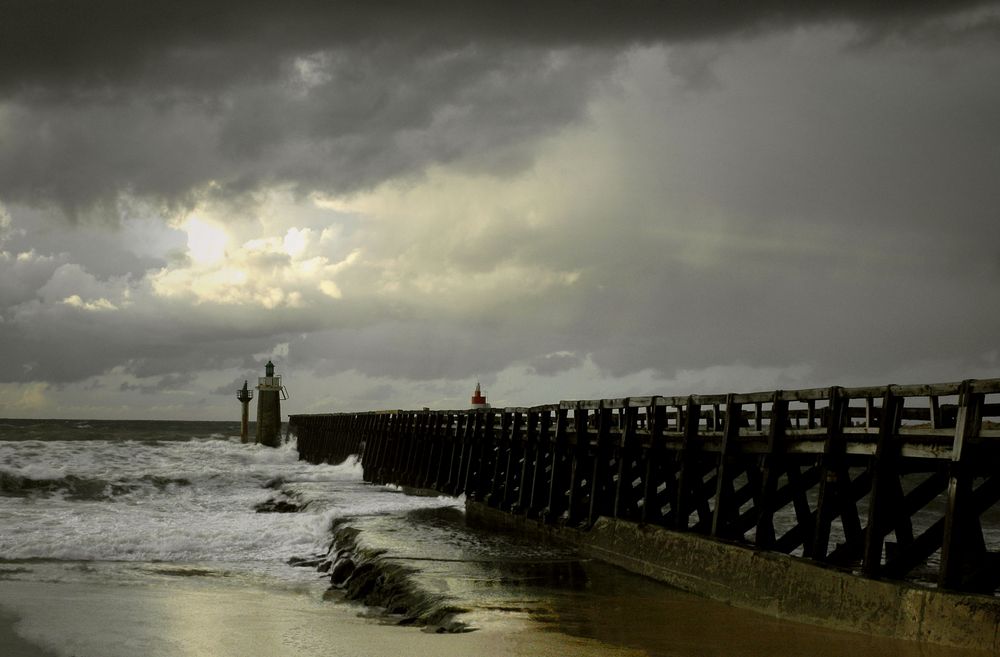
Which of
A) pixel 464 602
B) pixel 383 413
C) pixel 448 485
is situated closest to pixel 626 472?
pixel 464 602

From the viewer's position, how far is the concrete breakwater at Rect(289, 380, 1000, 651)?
7.03m

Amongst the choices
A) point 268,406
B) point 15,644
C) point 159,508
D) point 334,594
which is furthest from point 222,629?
point 268,406

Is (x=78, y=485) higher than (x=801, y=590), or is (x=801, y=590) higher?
(x=801, y=590)

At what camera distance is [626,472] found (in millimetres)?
13023

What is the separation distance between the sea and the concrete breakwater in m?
0.31

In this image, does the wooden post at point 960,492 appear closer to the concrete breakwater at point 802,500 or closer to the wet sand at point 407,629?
the concrete breakwater at point 802,500

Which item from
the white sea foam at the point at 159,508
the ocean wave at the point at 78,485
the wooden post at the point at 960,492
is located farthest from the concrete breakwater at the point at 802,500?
the ocean wave at the point at 78,485

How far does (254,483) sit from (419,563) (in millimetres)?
21308

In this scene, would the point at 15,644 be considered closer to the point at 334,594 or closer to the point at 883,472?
the point at 334,594

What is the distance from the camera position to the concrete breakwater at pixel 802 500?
703 cm

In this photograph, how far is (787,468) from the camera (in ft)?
A: 33.8

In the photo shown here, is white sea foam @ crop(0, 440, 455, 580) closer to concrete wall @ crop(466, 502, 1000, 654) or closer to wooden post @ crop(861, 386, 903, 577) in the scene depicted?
concrete wall @ crop(466, 502, 1000, 654)

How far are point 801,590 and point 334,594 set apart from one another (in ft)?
17.5

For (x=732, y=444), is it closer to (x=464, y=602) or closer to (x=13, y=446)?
(x=464, y=602)
